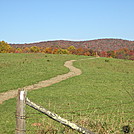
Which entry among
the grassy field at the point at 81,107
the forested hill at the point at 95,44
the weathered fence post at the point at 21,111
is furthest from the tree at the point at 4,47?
the weathered fence post at the point at 21,111

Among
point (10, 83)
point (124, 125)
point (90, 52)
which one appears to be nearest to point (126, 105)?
Result: point (124, 125)

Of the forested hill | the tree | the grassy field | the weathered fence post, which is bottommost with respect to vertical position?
the grassy field

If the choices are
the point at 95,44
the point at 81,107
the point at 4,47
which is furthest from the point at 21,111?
the point at 95,44

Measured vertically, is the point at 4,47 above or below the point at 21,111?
above

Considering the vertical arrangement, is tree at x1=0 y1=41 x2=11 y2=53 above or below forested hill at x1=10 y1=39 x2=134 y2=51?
below

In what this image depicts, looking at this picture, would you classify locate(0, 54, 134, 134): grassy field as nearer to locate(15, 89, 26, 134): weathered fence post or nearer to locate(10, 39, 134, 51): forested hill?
locate(15, 89, 26, 134): weathered fence post

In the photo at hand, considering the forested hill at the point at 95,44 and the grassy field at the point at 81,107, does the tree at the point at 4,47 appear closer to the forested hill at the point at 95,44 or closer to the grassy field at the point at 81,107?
the grassy field at the point at 81,107

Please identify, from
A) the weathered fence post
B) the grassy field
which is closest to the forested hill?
the grassy field

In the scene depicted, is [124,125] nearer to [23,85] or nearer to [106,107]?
[106,107]

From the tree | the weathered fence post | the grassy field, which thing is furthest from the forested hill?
the weathered fence post

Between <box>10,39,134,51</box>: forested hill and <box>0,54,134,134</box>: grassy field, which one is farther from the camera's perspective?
<box>10,39,134,51</box>: forested hill

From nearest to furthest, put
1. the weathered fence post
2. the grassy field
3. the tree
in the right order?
the weathered fence post
the grassy field
the tree

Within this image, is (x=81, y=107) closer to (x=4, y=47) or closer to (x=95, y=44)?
(x=4, y=47)

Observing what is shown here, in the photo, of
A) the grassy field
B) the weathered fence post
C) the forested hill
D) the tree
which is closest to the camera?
the weathered fence post
